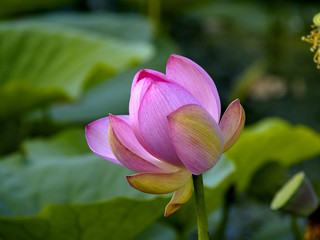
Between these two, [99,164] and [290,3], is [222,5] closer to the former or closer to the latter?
[290,3]

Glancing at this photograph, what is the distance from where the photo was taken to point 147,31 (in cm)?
187

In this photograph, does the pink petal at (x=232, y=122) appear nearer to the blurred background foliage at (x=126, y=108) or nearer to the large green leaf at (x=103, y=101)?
the blurred background foliage at (x=126, y=108)

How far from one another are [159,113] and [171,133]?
2 cm

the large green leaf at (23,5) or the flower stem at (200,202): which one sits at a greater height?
the large green leaf at (23,5)

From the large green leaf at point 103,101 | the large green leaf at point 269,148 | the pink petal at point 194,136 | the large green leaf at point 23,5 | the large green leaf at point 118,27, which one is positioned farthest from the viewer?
the large green leaf at point 23,5

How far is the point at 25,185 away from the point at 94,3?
2.11 metres

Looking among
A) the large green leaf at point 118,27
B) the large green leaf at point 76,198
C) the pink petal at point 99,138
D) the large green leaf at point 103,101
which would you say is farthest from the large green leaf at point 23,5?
the pink petal at point 99,138

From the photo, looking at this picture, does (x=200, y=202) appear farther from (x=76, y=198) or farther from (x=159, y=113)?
(x=76, y=198)

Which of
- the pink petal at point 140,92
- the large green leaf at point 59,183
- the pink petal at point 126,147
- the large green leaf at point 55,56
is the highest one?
the pink petal at point 140,92

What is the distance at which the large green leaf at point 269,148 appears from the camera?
1.01 metres

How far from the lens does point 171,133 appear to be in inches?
15.3

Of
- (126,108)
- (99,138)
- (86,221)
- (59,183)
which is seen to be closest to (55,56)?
(126,108)

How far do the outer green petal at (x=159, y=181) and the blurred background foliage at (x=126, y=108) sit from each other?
0.78 ft

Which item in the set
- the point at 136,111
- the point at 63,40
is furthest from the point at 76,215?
the point at 63,40
